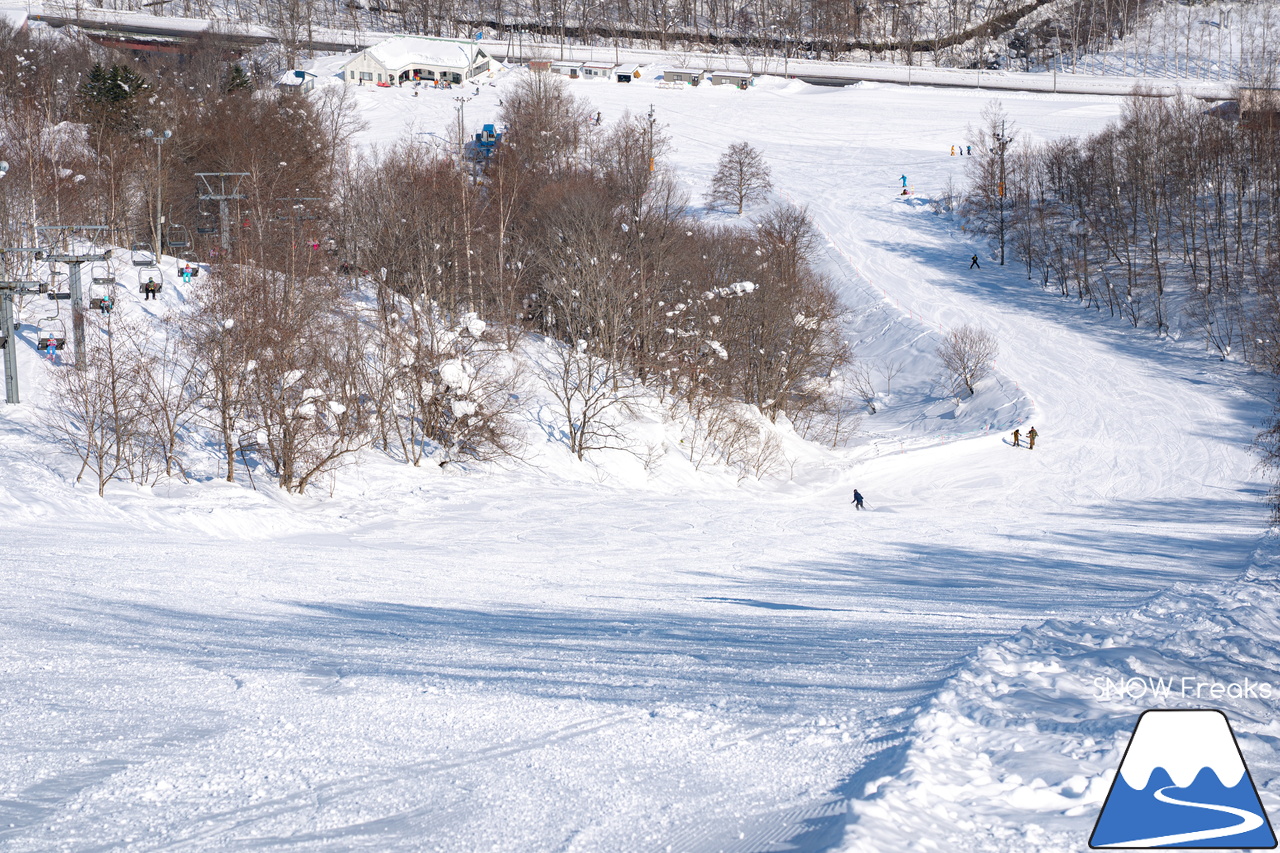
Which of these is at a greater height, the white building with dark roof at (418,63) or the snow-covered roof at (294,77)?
the white building with dark roof at (418,63)

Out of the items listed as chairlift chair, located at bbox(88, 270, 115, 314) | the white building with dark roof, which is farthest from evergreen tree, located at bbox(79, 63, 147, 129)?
the white building with dark roof

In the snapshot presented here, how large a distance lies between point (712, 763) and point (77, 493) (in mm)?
20065

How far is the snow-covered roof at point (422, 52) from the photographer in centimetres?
9225

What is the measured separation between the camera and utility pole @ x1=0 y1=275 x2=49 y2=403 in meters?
25.9

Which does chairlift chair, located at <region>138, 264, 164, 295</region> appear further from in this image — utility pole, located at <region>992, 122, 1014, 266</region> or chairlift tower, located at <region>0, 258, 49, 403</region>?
utility pole, located at <region>992, 122, 1014, 266</region>

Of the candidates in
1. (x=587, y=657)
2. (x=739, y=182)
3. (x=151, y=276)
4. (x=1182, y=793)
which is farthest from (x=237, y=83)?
(x=1182, y=793)

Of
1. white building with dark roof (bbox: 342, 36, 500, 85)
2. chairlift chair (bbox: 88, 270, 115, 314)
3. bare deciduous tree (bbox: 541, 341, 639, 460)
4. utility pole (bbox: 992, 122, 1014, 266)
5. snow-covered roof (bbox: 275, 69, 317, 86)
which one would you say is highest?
white building with dark roof (bbox: 342, 36, 500, 85)

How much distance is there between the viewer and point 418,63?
306 ft

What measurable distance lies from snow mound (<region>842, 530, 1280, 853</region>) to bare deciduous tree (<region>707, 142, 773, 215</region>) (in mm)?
60724

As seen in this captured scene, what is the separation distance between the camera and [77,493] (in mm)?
22500

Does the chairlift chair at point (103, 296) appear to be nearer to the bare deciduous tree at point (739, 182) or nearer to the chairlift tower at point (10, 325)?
the chairlift tower at point (10, 325)

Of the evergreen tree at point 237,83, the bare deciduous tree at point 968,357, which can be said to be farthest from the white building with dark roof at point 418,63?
the bare deciduous tree at point 968,357

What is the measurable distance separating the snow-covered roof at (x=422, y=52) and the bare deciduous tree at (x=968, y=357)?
6117 centimetres

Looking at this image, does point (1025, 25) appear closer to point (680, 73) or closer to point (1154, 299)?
point (680, 73)
